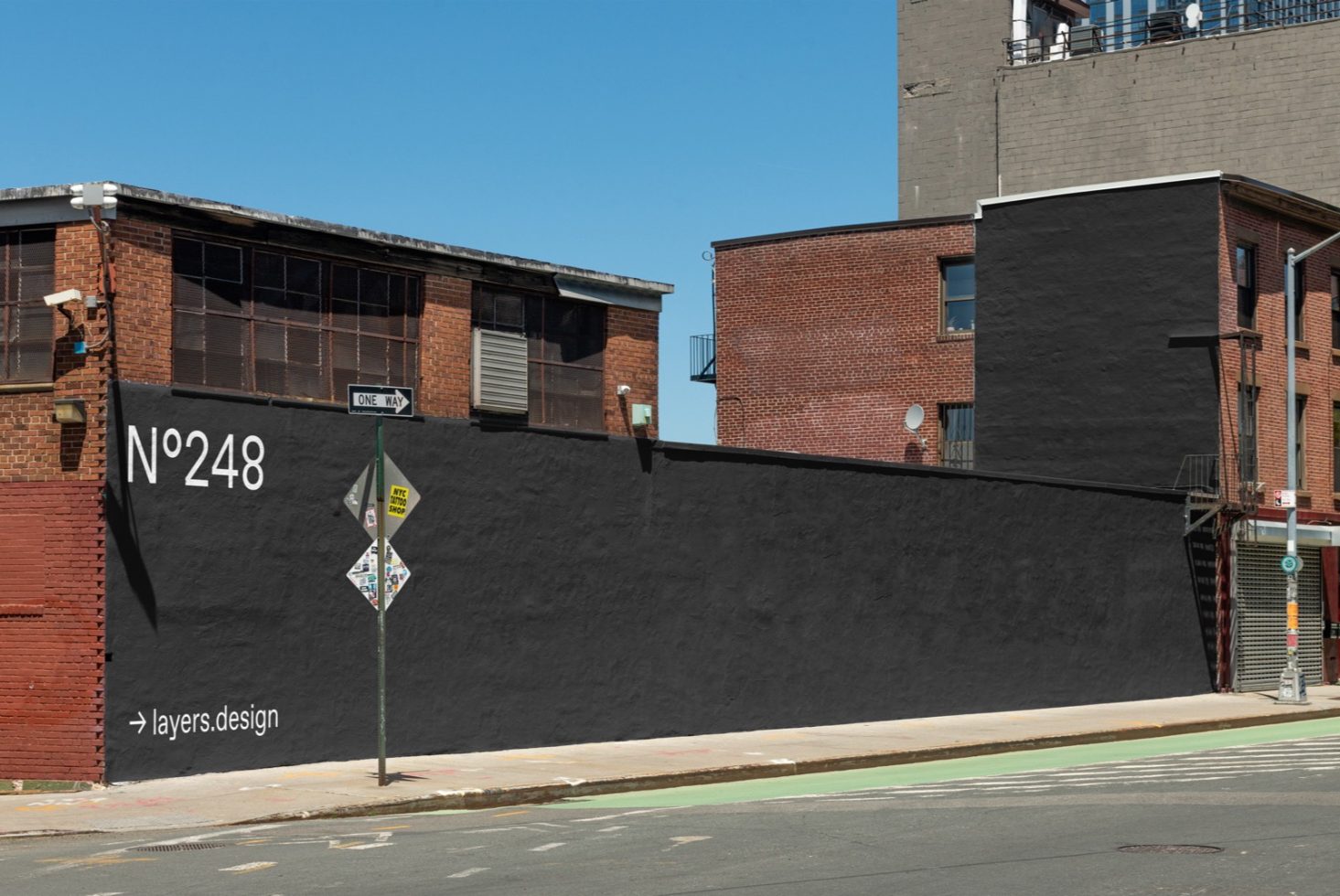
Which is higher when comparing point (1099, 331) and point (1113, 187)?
point (1113, 187)

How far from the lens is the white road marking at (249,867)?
520 inches

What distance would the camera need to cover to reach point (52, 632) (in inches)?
772

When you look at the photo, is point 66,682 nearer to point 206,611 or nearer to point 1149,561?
point 206,611

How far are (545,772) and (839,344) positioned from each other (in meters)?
22.9

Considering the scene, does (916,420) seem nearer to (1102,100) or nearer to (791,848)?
(1102,100)

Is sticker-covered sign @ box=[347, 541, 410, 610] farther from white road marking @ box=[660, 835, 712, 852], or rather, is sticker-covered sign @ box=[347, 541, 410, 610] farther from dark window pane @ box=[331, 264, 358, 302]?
white road marking @ box=[660, 835, 712, 852]

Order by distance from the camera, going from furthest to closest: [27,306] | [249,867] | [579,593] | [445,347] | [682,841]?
[445,347] → [579,593] → [27,306] → [682,841] → [249,867]

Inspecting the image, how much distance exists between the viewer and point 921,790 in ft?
62.2

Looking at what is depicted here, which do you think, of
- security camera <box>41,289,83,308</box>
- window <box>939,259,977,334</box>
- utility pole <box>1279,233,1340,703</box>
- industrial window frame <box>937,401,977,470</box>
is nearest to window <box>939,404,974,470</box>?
industrial window frame <box>937,401,977,470</box>

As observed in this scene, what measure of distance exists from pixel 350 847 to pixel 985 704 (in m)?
18.3

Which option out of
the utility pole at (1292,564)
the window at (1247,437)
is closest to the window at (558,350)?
the utility pole at (1292,564)

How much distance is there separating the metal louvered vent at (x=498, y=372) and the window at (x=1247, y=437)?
17298 mm

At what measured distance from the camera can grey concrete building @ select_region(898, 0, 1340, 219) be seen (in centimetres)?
4575

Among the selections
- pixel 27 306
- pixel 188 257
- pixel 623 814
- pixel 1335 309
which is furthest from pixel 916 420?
pixel 623 814
